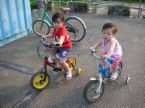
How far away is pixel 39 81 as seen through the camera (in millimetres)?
4453

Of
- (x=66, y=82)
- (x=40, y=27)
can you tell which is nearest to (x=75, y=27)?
(x=40, y=27)

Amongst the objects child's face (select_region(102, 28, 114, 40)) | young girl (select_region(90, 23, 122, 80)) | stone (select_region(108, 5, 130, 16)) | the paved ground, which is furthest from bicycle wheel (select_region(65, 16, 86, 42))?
stone (select_region(108, 5, 130, 16))

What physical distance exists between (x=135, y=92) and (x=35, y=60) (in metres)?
2.77

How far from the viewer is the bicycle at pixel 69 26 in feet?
23.2

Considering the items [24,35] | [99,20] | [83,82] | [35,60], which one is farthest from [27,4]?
[83,82]

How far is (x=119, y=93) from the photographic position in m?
4.42

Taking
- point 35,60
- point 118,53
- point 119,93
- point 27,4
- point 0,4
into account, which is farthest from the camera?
point 27,4

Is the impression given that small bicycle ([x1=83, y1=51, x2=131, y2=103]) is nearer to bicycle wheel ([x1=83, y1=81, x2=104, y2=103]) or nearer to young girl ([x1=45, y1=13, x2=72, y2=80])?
bicycle wheel ([x1=83, y1=81, x2=104, y2=103])

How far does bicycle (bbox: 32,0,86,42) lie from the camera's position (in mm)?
7070

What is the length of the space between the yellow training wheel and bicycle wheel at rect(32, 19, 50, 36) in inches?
137

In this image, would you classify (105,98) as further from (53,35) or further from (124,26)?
(124,26)

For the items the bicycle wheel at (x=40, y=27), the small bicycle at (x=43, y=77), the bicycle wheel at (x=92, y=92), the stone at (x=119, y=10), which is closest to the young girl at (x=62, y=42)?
the small bicycle at (x=43, y=77)

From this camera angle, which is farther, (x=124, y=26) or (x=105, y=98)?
(x=124, y=26)

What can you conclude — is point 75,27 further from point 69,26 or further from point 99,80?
point 99,80
